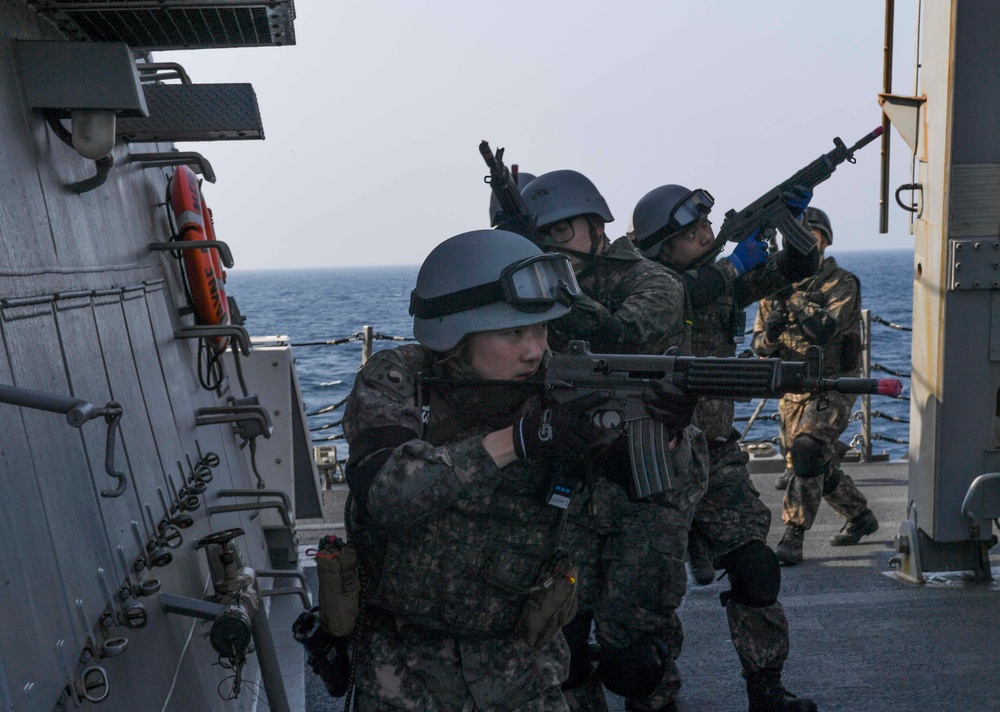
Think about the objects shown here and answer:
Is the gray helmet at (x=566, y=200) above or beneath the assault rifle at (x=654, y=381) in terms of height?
above

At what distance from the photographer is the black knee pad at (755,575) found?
4.64 m

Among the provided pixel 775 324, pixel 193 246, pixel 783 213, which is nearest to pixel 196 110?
pixel 193 246

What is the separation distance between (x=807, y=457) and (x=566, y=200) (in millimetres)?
2840

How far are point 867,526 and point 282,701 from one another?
4.74 m

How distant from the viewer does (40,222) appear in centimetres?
287

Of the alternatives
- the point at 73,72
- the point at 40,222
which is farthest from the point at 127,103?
the point at 40,222

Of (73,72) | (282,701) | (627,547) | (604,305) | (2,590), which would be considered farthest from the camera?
(604,305)

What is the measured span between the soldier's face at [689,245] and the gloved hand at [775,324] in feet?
7.18

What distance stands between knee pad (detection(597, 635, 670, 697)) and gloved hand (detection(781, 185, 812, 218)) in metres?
2.54

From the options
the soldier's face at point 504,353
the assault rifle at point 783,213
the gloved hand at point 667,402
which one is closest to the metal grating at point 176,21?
the soldier's face at point 504,353

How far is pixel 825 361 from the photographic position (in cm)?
746

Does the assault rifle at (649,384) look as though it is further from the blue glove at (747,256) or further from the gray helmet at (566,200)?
the blue glove at (747,256)

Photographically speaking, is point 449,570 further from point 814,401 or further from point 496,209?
point 814,401

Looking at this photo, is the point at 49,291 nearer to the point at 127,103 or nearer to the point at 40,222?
the point at 40,222
